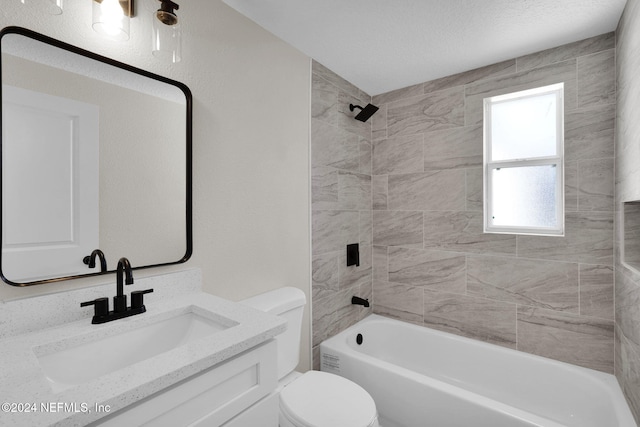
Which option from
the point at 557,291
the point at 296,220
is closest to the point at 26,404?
the point at 296,220

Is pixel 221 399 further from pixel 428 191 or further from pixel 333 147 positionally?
pixel 428 191

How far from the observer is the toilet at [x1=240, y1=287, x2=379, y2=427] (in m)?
1.35

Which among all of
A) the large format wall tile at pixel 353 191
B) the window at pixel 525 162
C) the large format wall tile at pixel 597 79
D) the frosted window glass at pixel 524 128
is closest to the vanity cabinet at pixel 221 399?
the large format wall tile at pixel 353 191

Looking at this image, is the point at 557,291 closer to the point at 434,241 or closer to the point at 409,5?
the point at 434,241

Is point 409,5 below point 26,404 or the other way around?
the other way around

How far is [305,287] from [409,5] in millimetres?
1785

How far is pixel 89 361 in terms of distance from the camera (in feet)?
3.13

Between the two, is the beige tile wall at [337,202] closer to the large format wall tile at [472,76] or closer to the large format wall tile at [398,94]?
the large format wall tile at [398,94]

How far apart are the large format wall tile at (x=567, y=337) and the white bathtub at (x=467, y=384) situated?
7 centimetres

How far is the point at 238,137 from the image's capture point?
163 centimetres

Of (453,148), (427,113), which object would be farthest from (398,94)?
(453,148)

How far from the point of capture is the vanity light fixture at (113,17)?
1.09 meters

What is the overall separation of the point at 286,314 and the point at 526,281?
1665 mm

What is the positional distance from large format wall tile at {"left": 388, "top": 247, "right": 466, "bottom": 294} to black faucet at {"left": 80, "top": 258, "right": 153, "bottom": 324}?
203 centimetres
